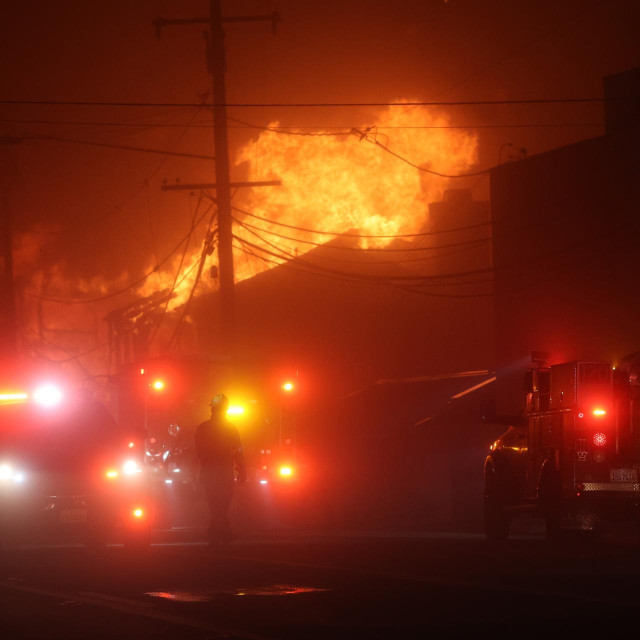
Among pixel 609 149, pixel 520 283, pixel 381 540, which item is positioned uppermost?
pixel 609 149

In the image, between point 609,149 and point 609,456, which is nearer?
point 609,456

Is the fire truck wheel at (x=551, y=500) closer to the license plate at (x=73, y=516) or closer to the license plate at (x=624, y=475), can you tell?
the license plate at (x=624, y=475)

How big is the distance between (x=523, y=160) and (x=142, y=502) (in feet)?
99.5

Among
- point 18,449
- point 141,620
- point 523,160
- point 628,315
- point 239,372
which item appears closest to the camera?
point 141,620

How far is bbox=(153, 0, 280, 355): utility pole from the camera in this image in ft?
96.5

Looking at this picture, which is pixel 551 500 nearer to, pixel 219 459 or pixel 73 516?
pixel 219 459

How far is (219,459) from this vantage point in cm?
1769

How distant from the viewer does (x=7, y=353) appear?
41.6 m

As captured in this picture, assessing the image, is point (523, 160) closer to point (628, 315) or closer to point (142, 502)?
point (628, 315)

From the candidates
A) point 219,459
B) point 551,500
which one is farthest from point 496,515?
point 219,459

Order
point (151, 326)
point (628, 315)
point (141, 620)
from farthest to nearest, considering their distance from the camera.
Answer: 1. point (151, 326)
2. point (628, 315)
3. point (141, 620)

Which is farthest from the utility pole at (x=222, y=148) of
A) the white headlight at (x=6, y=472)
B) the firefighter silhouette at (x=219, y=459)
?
the white headlight at (x=6, y=472)

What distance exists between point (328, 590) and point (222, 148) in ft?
68.8

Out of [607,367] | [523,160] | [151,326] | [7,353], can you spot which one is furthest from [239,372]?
[151,326]
